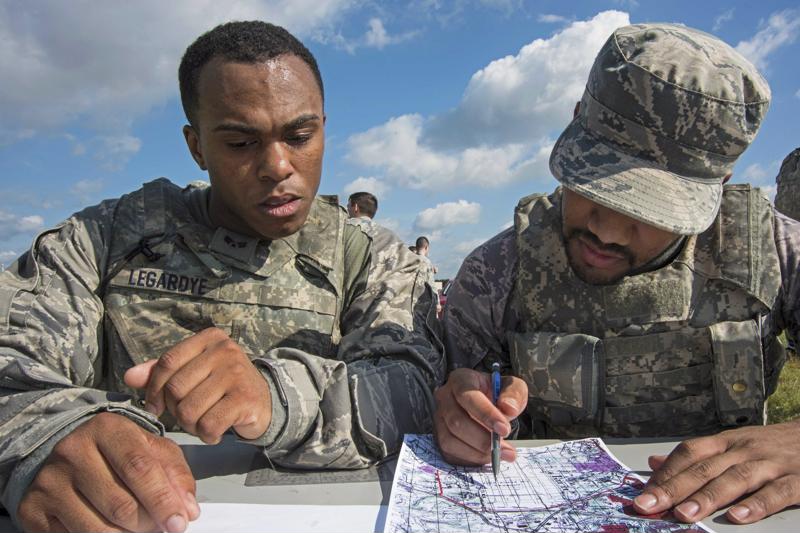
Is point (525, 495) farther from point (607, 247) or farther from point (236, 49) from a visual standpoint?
point (236, 49)

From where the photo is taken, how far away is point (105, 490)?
3.24ft

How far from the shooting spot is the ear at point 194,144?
1883 mm

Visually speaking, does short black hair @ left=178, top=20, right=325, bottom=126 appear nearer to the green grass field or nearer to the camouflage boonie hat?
the camouflage boonie hat

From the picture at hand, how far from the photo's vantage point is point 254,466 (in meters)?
1.37

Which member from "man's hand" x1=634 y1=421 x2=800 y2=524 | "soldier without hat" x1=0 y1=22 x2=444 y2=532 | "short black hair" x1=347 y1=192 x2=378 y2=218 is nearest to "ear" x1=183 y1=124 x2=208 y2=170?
"soldier without hat" x1=0 y1=22 x2=444 y2=532

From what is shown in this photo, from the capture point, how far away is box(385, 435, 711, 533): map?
1055 mm

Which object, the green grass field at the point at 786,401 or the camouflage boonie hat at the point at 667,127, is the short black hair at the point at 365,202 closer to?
the green grass field at the point at 786,401

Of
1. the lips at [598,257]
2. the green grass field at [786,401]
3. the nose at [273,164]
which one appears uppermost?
the nose at [273,164]

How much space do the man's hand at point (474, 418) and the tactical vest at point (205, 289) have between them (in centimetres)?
55

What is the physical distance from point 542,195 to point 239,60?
1098mm

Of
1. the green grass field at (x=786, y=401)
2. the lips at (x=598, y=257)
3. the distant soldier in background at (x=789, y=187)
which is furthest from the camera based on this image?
the distant soldier in background at (x=789, y=187)

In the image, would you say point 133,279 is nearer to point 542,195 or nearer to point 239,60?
point 239,60

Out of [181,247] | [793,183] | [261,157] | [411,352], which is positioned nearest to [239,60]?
[261,157]

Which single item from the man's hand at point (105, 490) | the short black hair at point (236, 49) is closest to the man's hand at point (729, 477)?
the man's hand at point (105, 490)
